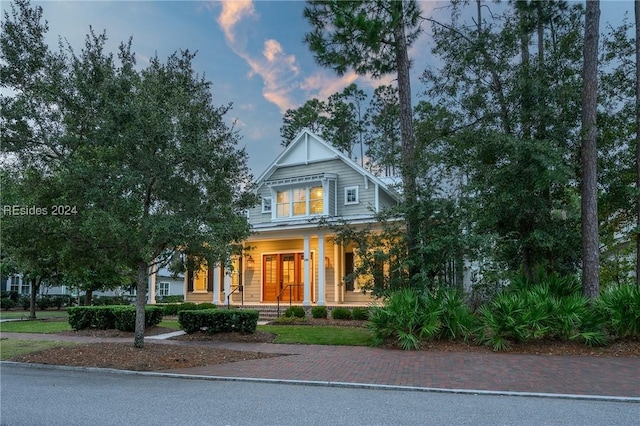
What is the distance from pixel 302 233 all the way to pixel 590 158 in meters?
11.8

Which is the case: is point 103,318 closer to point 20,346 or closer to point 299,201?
point 20,346

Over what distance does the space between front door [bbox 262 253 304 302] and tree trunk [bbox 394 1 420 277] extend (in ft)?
32.7

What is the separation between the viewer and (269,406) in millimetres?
6184

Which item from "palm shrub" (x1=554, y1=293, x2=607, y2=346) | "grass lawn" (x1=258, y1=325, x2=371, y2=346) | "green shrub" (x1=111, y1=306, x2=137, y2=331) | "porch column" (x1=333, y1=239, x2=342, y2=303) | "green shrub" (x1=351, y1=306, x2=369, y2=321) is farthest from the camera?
"porch column" (x1=333, y1=239, x2=342, y2=303)

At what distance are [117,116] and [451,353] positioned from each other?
8.82 metres

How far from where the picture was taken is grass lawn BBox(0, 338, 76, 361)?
1091cm

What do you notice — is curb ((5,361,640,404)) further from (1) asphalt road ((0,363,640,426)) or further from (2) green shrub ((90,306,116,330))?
(2) green shrub ((90,306,116,330))

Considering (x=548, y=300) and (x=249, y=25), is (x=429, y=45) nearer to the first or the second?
(x=249, y=25)

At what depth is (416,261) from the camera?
1221 centimetres

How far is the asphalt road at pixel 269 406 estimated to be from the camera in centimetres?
550

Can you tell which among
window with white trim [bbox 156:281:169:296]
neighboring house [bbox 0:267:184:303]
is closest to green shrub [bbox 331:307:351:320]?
neighboring house [bbox 0:267:184:303]

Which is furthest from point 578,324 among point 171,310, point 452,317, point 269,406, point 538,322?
point 171,310

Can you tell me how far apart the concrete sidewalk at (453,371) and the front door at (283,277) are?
1087cm

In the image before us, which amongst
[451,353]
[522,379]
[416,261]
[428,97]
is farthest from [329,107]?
[522,379]
